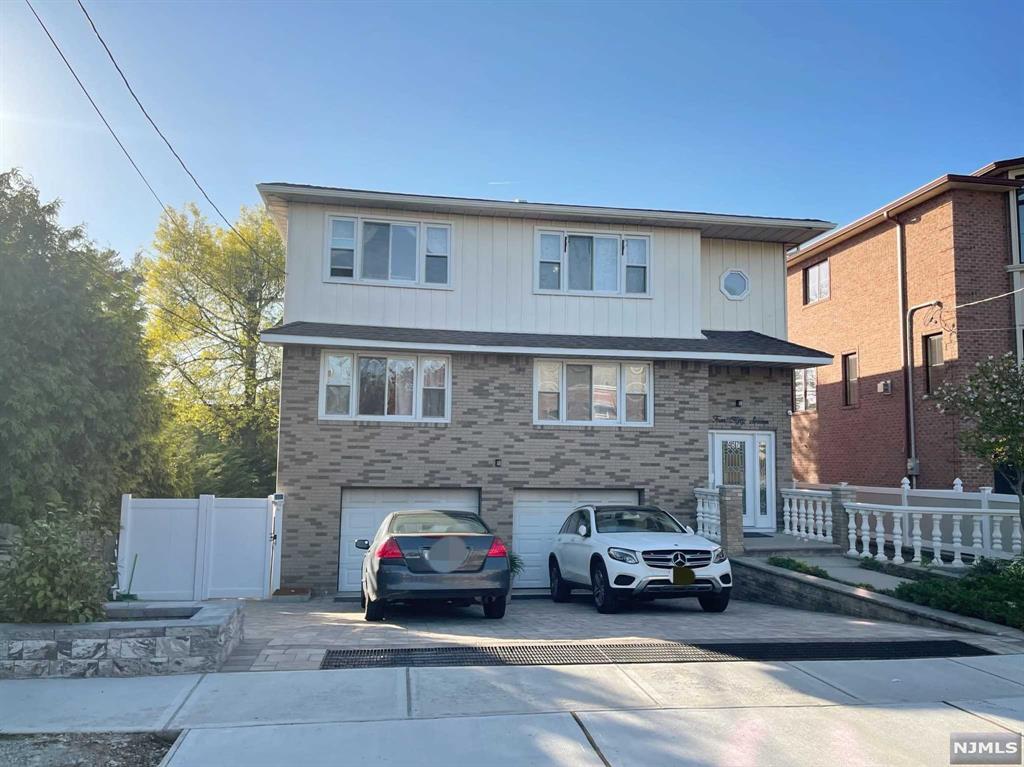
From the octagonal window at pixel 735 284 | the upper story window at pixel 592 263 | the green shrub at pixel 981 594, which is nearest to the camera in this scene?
the green shrub at pixel 981 594

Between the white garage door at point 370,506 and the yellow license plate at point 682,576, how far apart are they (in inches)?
206

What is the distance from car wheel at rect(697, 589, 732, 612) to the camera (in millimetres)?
10930

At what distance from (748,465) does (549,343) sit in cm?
503

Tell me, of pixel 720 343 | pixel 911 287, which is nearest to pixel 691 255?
pixel 720 343

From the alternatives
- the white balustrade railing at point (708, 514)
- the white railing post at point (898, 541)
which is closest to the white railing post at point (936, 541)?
the white railing post at point (898, 541)

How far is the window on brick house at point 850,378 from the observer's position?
70.5ft

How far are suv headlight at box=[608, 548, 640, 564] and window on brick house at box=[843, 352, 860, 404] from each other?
12983 millimetres

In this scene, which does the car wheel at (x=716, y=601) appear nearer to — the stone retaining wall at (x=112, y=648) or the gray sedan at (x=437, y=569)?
the gray sedan at (x=437, y=569)

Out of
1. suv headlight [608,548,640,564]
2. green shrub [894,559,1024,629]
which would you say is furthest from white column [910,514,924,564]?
suv headlight [608,548,640,564]

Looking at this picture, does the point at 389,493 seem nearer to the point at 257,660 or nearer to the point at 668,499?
the point at 668,499

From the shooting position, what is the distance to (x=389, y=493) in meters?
15.5

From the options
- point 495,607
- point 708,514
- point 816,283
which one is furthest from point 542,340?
point 816,283

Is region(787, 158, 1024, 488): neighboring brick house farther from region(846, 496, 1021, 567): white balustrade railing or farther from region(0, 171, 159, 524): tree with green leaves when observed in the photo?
region(0, 171, 159, 524): tree with green leaves

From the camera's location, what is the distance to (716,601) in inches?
435
